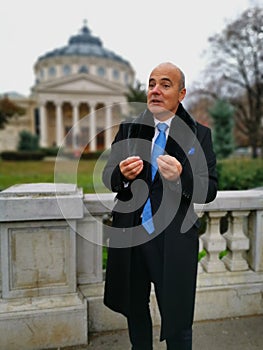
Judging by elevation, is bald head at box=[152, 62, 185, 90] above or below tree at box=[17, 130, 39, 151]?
below

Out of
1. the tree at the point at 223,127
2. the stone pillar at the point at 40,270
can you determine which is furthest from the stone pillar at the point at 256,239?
the tree at the point at 223,127

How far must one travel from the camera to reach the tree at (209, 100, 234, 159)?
23.2 meters

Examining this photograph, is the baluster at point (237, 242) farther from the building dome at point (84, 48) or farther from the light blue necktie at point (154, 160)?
the building dome at point (84, 48)

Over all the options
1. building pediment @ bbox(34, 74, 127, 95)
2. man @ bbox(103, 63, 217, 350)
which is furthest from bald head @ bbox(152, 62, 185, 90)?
building pediment @ bbox(34, 74, 127, 95)

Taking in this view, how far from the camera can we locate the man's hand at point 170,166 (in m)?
1.35

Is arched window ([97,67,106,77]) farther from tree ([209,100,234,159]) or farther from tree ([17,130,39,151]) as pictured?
tree ([209,100,234,159])

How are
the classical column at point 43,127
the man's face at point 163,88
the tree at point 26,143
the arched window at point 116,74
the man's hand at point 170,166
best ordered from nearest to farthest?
the man's hand at point 170,166, the man's face at point 163,88, the tree at point 26,143, the classical column at point 43,127, the arched window at point 116,74

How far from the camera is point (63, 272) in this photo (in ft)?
7.49

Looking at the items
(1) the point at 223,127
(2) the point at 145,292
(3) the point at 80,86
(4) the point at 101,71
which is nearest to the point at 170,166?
(2) the point at 145,292

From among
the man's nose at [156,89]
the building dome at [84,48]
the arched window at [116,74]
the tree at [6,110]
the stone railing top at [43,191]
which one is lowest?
the stone railing top at [43,191]

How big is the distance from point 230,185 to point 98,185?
567cm

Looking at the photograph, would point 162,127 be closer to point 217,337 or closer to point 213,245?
point 213,245

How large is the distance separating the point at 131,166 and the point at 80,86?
53523mm

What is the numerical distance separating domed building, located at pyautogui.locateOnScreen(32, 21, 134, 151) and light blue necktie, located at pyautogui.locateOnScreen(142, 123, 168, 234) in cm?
3136
